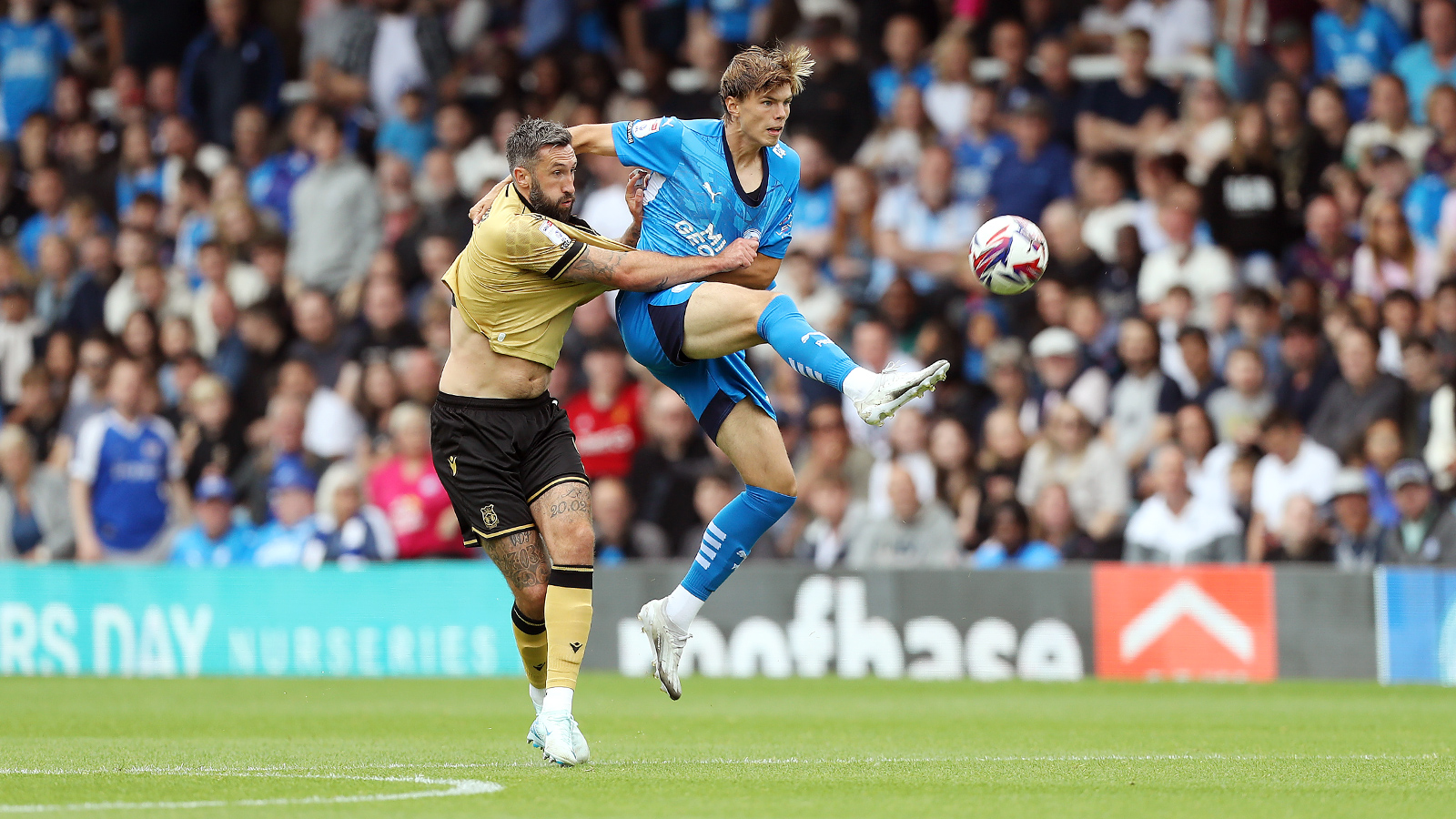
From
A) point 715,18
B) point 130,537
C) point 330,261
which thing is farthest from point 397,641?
point 715,18

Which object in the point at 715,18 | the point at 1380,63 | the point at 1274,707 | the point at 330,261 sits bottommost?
the point at 1274,707

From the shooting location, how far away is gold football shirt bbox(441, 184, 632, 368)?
8078 millimetres

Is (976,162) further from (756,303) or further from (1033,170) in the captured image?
(756,303)

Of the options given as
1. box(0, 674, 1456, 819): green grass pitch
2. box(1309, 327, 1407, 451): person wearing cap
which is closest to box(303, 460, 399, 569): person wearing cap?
box(0, 674, 1456, 819): green grass pitch

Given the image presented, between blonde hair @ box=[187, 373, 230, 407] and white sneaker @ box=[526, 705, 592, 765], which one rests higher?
blonde hair @ box=[187, 373, 230, 407]

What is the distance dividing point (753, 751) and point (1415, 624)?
6062 mm

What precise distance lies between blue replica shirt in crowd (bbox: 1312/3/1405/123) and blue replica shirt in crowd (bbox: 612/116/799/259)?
27.7ft

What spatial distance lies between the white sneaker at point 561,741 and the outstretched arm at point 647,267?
1769 millimetres

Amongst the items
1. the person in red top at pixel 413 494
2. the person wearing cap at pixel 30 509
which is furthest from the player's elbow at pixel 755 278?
the person wearing cap at pixel 30 509

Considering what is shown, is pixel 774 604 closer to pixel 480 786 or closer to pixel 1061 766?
pixel 1061 766

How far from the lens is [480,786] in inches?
278

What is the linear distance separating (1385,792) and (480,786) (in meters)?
3.21

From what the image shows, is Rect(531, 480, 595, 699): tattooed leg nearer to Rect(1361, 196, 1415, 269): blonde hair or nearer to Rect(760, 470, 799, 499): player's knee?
Rect(760, 470, 799, 499): player's knee

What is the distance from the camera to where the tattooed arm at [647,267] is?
812 centimetres
